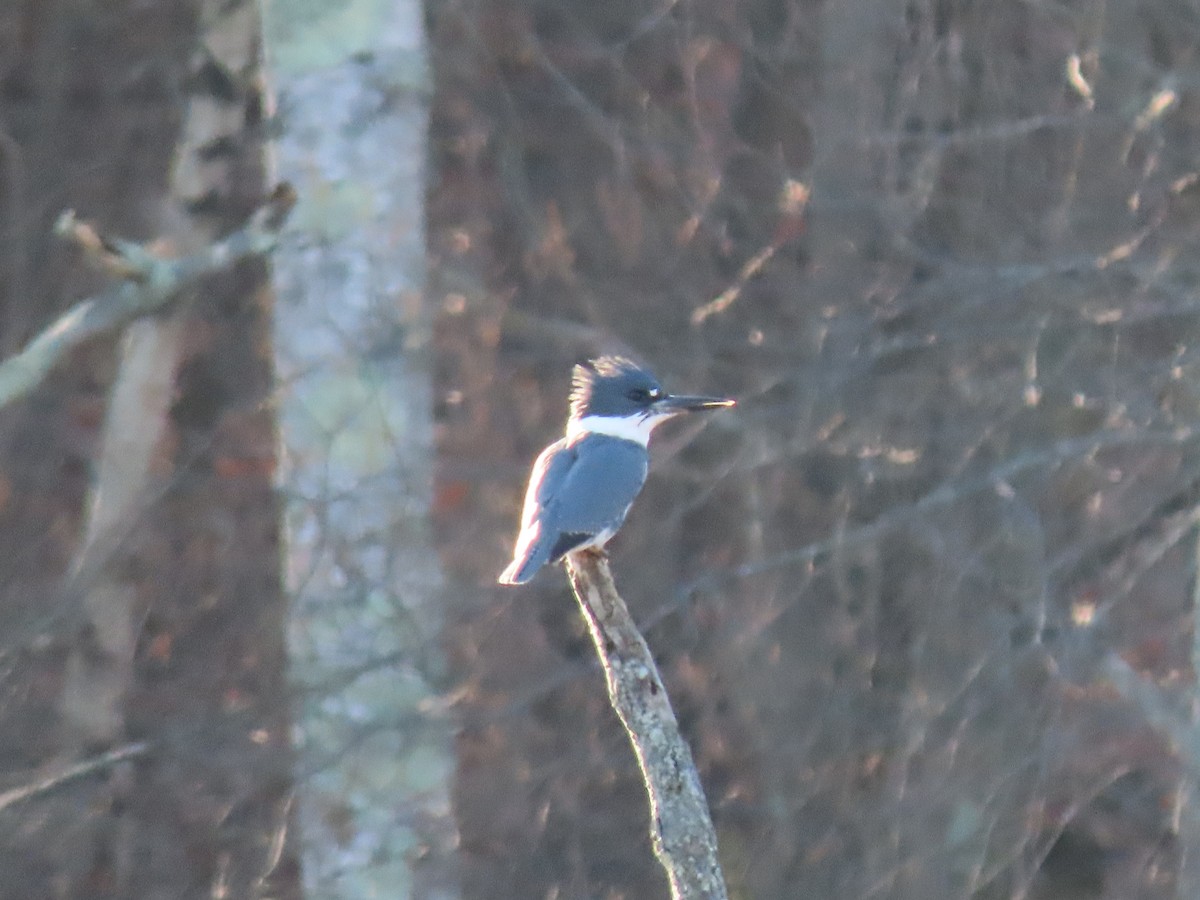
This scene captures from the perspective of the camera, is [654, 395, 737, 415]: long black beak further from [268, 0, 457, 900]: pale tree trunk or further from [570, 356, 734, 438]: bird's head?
[268, 0, 457, 900]: pale tree trunk

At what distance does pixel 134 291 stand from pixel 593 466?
946 mm

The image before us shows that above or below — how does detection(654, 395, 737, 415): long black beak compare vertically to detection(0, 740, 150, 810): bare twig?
above

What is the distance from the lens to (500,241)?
454cm

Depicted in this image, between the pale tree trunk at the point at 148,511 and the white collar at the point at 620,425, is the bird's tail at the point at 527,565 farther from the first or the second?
the pale tree trunk at the point at 148,511

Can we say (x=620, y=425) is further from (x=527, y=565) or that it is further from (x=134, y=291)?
(x=134, y=291)

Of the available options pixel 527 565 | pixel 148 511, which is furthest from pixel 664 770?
pixel 148 511

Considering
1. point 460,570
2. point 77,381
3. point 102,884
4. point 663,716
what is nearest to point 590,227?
point 460,570

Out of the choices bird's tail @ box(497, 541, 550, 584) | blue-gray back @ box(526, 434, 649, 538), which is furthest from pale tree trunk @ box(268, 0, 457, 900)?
bird's tail @ box(497, 541, 550, 584)

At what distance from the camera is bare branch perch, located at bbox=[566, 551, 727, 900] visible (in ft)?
6.65

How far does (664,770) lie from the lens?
2076 mm

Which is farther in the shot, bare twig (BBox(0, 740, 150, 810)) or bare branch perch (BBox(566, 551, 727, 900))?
bare twig (BBox(0, 740, 150, 810))

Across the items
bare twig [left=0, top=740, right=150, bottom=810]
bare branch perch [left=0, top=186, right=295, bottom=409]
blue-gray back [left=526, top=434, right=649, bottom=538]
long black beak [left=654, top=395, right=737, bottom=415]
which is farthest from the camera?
bare twig [left=0, top=740, right=150, bottom=810]

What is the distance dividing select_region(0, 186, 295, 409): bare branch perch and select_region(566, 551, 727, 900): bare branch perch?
152cm

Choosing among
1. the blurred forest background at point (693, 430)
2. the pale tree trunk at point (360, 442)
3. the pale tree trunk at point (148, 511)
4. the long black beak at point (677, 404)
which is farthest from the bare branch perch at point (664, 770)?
the pale tree trunk at point (148, 511)
